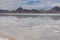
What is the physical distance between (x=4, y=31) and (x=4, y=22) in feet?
0.28

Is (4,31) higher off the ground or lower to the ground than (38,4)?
lower

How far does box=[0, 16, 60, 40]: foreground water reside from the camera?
119 cm

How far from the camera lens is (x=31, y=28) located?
1.22 meters

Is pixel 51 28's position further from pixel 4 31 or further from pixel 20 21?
pixel 4 31

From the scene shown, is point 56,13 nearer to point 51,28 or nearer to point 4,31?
point 51,28

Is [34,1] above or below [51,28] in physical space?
above

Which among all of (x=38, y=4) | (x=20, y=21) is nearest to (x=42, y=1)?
(x=38, y=4)

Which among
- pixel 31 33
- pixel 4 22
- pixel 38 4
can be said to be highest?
pixel 38 4

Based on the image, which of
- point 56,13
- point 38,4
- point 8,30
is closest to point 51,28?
point 56,13

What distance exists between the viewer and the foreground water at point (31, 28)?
119 centimetres

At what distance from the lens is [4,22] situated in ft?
4.11

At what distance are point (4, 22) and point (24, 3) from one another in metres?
0.26

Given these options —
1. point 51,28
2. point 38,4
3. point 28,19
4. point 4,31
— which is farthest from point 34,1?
point 4,31

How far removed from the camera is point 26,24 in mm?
1242
